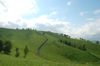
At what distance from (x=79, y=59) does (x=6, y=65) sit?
106 meters

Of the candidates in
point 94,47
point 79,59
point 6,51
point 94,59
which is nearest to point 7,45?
point 6,51

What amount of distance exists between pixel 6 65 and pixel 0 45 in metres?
54.9

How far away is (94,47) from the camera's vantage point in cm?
16150

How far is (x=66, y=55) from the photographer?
4286 inches

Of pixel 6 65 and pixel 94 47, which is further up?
pixel 6 65

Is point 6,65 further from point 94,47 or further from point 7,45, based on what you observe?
point 94,47

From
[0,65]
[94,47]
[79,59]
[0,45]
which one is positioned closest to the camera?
[0,65]

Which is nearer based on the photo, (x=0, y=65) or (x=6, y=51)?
(x=0, y=65)

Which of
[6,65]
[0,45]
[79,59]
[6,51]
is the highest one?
[6,65]

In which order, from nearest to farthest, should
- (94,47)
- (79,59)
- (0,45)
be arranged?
(0,45), (79,59), (94,47)

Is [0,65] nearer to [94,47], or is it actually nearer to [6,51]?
[6,51]

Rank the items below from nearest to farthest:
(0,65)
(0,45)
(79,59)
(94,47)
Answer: (0,65) < (0,45) < (79,59) < (94,47)

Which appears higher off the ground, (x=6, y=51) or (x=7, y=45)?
(x=7, y=45)

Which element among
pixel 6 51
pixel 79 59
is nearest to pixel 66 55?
pixel 79 59
